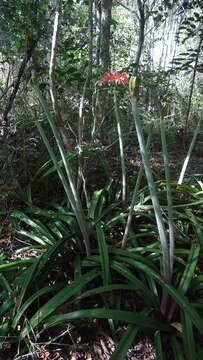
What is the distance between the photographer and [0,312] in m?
1.39

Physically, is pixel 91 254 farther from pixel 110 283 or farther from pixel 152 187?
pixel 152 187

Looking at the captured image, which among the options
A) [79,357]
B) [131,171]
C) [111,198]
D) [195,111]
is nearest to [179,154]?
[131,171]

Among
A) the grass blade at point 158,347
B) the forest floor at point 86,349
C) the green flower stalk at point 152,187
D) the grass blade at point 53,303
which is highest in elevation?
the green flower stalk at point 152,187

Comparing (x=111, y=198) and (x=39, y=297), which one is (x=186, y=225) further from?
(x=39, y=297)

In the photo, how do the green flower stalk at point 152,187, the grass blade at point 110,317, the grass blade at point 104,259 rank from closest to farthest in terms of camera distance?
the green flower stalk at point 152,187 < the grass blade at point 110,317 < the grass blade at point 104,259

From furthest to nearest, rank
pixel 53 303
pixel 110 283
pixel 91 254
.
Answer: pixel 91 254 → pixel 110 283 → pixel 53 303

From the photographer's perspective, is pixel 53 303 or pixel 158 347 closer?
pixel 158 347

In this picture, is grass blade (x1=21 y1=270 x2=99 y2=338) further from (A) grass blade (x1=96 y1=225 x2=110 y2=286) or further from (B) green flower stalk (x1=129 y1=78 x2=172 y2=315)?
(B) green flower stalk (x1=129 y1=78 x2=172 y2=315)

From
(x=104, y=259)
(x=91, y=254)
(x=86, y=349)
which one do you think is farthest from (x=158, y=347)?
(x=91, y=254)

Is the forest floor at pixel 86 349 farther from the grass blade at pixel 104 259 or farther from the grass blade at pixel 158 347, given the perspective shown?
the grass blade at pixel 104 259

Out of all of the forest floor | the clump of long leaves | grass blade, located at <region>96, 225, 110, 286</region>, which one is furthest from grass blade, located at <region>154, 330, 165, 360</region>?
grass blade, located at <region>96, 225, 110, 286</region>

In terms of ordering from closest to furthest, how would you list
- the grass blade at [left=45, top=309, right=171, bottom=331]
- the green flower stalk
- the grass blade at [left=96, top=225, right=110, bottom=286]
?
1. the green flower stalk
2. the grass blade at [left=45, top=309, right=171, bottom=331]
3. the grass blade at [left=96, top=225, right=110, bottom=286]

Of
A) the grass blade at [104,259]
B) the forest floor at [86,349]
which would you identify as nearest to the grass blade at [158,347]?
the forest floor at [86,349]

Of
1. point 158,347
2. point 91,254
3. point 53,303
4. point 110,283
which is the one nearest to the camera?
point 158,347
